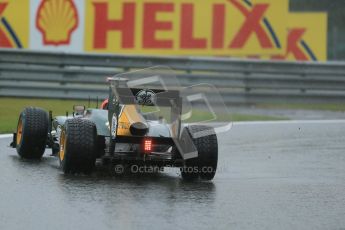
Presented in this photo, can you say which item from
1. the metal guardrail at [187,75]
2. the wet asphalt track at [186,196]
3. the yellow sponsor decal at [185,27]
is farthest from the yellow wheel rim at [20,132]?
the yellow sponsor decal at [185,27]

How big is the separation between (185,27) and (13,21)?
12.3ft

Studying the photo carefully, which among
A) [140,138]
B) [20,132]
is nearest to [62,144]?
[140,138]

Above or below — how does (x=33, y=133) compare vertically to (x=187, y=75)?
below

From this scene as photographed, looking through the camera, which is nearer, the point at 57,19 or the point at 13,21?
the point at 13,21

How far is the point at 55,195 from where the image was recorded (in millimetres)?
8992

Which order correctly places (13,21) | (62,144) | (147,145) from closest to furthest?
1. (147,145)
2. (62,144)
3. (13,21)

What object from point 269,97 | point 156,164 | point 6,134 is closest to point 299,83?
point 269,97

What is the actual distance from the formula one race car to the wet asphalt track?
0.64 feet

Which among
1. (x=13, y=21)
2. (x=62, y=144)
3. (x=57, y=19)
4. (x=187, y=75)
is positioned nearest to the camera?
(x=62, y=144)

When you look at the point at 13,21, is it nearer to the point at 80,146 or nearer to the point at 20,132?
the point at 20,132

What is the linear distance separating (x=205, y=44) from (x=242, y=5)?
47.8 inches

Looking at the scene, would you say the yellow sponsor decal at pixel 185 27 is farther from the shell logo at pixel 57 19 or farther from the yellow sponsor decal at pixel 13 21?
the yellow sponsor decal at pixel 13 21

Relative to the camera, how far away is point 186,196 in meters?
9.23

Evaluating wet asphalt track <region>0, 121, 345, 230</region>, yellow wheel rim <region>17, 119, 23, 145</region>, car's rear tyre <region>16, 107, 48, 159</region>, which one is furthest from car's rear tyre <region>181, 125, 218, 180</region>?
yellow wheel rim <region>17, 119, 23, 145</region>
